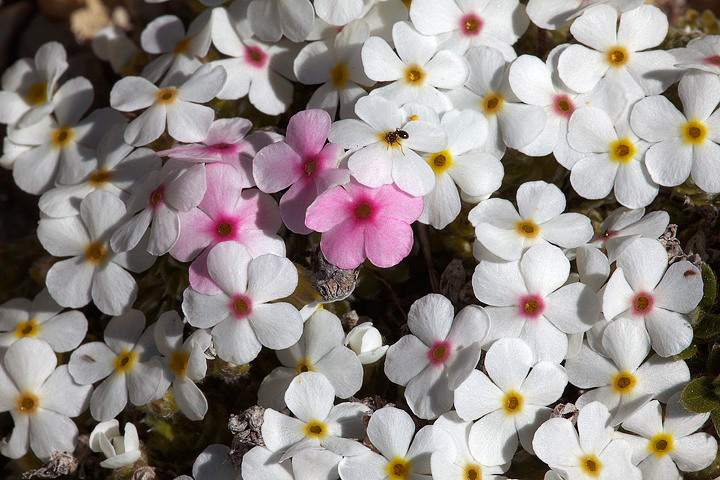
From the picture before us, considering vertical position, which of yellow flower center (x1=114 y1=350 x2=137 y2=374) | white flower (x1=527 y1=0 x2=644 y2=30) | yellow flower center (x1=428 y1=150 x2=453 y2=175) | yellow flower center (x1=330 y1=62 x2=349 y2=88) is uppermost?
white flower (x1=527 y1=0 x2=644 y2=30)

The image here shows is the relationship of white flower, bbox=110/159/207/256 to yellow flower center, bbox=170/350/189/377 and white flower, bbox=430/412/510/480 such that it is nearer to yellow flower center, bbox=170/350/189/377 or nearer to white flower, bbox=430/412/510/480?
yellow flower center, bbox=170/350/189/377

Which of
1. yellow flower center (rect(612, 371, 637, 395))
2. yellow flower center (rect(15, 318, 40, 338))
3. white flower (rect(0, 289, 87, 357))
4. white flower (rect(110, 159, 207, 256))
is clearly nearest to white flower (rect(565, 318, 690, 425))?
yellow flower center (rect(612, 371, 637, 395))

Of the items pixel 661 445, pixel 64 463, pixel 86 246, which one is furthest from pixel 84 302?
pixel 661 445

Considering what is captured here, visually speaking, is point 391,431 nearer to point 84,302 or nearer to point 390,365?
point 390,365

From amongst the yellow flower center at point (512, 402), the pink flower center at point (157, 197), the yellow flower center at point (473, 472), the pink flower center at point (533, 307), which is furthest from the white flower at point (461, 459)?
the pink flower center at point (157, 197)

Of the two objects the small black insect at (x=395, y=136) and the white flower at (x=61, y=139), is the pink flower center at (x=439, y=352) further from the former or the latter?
the white flower at (x=61, y=139)
